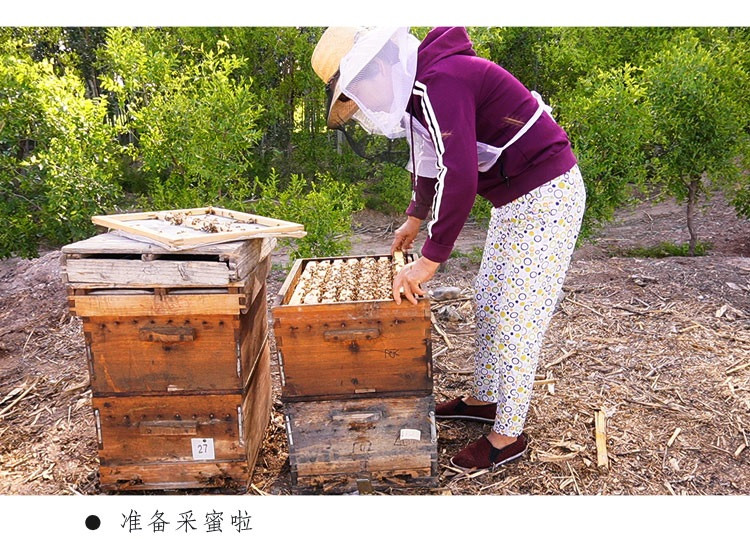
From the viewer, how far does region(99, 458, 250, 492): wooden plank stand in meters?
2.59

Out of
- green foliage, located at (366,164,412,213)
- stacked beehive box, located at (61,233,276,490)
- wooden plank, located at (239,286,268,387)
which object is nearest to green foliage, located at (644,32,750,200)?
green foliage, located at (366,164,412,213)

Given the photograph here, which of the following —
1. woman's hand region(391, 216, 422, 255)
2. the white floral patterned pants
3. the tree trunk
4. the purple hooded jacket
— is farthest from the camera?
the tree trunk

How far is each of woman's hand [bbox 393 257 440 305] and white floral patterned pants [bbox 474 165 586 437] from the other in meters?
0.42

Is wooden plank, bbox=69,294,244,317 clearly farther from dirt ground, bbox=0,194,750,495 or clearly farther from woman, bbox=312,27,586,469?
dirt ground, bbox=0,194,750,495

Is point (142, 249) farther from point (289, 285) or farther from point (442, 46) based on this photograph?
point (442, 46)

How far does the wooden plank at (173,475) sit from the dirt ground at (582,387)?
10 cm

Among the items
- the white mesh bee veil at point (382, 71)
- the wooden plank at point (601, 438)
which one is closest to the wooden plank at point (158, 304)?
the white mesh bee veil at point (382, 71)

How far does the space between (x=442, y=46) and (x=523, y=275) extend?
92cm

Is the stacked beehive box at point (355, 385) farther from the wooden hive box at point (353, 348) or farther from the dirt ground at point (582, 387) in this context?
the dirt ground at point (582, 387)

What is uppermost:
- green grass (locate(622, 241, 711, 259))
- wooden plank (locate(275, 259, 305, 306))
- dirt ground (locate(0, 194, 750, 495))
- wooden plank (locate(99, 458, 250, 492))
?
wooden plank (locate(275, 259, 305, 306))

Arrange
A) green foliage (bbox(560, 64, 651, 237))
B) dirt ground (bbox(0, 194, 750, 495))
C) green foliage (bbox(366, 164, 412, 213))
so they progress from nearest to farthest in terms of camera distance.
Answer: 1. dirt ground (bbox(0, 194, 750, 495))
2. green foliage (bbox(560, 64, 651, 237))
3. green foliage (bbox(366, 164, 412, 213))

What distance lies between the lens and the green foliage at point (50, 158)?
4.40 metres

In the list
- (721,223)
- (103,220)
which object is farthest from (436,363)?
(721,223)

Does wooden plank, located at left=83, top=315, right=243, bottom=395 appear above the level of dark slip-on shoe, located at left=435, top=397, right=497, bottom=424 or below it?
above
